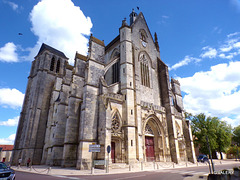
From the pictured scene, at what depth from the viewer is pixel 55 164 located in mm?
16656

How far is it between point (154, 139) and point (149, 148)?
1.47 meters

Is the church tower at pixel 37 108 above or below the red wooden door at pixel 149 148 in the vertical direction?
above

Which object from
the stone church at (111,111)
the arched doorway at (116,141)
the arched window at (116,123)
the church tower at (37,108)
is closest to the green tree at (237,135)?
the stone church at (111,111)

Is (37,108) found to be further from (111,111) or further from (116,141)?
(116,141)

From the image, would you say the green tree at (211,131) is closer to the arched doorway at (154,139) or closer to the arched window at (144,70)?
the arched doorway at (154,139)

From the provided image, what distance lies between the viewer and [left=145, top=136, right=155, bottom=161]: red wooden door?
17525mm

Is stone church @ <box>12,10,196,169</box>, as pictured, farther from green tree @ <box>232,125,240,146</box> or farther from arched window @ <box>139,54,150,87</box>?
green tree @ <box>232,125,240,146</box>

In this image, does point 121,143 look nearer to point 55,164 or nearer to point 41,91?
point 55,164

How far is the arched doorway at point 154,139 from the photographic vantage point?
17844 millimetres

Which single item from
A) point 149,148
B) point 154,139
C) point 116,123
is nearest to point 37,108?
point 116,123

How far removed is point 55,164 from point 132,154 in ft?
29.5

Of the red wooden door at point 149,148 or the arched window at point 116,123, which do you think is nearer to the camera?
the arched window at point 116,123

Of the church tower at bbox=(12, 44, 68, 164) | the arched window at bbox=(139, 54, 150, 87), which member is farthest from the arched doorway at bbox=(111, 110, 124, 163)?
the church tower at bbox=(12, 44, 68, 164)

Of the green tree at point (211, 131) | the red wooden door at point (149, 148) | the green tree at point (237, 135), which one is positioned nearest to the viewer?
the red wooden door at point (149, 148)
